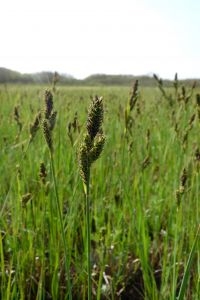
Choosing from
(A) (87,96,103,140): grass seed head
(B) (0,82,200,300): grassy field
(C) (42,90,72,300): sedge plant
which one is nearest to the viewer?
(A) (87,96,103,140): grass seed head

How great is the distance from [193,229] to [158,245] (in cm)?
35

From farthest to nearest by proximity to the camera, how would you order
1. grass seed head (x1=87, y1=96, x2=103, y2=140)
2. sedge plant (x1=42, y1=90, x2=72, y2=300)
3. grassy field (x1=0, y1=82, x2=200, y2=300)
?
grassy field (x1=0, y1=82, x2=200, y2=300)
sedge plant (x1=42, y1=90, x2=72, y2=300)
grass seed head (x1=87, y1=96, x2=103, y2=140)

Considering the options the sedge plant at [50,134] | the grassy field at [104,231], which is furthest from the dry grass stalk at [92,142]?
the grassy field at [104,231]

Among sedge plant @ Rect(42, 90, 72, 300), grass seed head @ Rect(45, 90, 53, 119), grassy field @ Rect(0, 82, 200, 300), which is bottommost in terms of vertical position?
grassy field @ Rect(0, 82, 200, 300)

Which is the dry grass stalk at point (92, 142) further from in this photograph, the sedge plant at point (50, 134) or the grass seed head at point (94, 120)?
the sedge plant at point (50, 134)

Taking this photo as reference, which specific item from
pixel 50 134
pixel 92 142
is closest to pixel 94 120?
pixel 92 142

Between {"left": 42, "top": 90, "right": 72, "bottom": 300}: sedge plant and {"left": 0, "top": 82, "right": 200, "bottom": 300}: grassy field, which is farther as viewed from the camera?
{"left": 0, "top": 82, "right": 200, "bottom": 300}: grassy field

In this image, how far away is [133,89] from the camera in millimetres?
1130

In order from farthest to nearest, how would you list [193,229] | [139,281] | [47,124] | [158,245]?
1. [158,245]
2. [139,281]
3. [193,229]
4. [47,124]

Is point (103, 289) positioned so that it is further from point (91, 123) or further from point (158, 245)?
point (91, 123)

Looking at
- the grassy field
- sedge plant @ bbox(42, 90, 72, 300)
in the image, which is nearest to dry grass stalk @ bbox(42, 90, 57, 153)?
sedge plant @ bbox(42, 90, 72, 300)

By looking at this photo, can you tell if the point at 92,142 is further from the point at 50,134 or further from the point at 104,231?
the point at 104,231

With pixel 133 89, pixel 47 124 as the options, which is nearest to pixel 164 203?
pixel 133 89

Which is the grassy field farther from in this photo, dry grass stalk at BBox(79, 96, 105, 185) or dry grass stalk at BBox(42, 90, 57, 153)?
dry grass stalk at BBox(79, 96, 105, 185)
